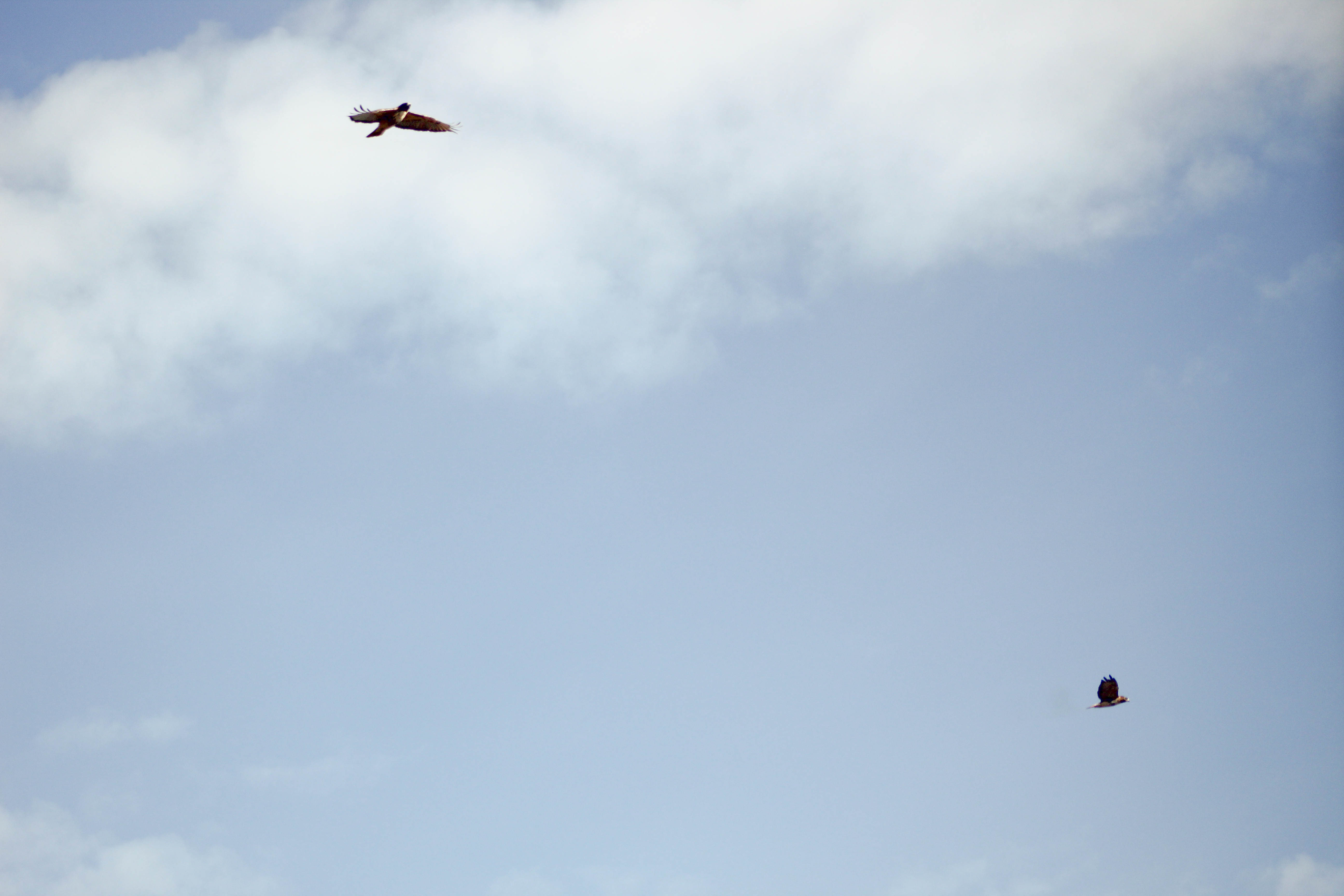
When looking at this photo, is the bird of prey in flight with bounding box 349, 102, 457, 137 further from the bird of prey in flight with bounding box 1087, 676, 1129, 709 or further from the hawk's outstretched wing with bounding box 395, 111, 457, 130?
the bird of prey in flight with bounding box 1087, 676, 1129, 709

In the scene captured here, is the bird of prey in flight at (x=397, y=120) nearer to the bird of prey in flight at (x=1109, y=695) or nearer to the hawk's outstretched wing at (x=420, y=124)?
the hawk's outstretched wing at (x=420, y=124)

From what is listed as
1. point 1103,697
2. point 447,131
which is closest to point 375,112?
point 447,131

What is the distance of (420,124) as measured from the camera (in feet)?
227

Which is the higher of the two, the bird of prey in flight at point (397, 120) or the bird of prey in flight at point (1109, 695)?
the bird of prey in flight at point (397, 120)

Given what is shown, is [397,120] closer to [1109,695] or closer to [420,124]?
[420,124]

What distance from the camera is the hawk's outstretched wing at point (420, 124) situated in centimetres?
6862

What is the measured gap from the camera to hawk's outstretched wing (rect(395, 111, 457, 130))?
6862 centimetres

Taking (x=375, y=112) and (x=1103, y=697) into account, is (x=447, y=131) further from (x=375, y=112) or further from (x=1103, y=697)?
(x=1103, y=697)

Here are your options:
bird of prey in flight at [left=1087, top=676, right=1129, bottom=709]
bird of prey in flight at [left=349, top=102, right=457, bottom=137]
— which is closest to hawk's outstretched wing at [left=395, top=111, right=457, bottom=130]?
bird of prey in flight at [left=349, top=102, right=457, bottom=137]

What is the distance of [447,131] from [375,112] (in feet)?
13.1

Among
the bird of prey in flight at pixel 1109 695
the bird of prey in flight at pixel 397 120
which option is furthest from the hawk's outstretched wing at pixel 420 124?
the bird of prey in flight at pixel 1109 695

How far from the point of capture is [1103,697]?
85.0 metres

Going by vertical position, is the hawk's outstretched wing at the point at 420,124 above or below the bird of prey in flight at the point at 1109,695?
above

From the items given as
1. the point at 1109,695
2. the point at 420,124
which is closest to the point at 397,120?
the point at 420,124
